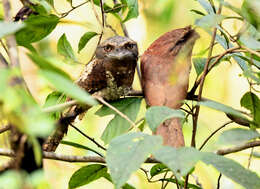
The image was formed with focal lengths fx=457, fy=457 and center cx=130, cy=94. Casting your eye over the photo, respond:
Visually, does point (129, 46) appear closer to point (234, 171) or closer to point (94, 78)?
point (94, 78)

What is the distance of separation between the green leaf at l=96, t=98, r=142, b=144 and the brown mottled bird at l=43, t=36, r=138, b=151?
0.23 m

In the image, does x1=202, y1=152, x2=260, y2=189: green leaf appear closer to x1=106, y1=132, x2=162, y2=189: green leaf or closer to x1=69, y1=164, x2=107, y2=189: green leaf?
x1=106, y1=132, x2=162, y2=189: green leaf

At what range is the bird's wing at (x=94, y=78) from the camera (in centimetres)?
179

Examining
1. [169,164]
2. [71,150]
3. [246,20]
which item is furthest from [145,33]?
[169,164]

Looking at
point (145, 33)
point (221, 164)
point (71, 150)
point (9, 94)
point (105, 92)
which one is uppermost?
point (9, 94)

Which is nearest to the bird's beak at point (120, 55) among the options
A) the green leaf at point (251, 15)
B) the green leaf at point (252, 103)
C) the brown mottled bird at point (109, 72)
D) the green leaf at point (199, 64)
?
the brown mottled bird at point (109, 72)

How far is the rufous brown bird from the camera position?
1430mm

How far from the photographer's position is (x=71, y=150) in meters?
3.38

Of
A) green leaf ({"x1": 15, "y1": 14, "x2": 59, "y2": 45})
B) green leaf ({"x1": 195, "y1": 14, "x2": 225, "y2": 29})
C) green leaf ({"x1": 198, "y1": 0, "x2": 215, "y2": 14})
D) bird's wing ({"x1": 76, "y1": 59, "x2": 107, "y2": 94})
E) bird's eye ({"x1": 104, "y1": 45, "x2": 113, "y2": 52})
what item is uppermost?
green leaf ({"x1": 195, "y1": 14, "x2": 225, "y2": 29})

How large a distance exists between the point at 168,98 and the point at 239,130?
400mm

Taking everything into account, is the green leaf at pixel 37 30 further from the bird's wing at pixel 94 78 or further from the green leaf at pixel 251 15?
the green leaf at pixel 251 15

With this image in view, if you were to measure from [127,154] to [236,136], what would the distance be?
267 millimetres

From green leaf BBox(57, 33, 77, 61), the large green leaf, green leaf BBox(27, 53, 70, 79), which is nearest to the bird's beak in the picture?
green leaf BBox(57, 33, 77, 61)

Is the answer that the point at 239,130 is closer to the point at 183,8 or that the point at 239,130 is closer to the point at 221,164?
the point at 221,164
